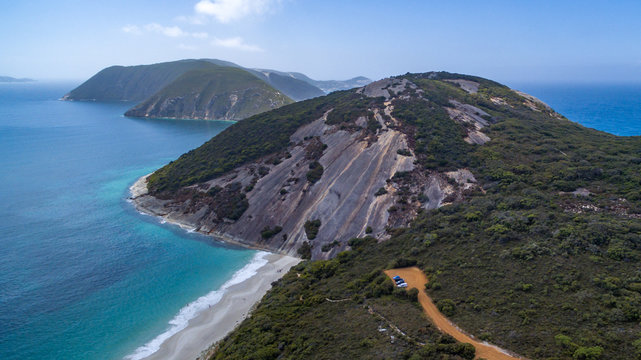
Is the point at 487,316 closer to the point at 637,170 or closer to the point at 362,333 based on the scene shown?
the point at 362,333

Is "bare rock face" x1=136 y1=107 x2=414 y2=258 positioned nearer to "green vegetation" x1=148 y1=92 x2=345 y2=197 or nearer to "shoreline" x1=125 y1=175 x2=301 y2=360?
"green vegetation" x1=148 y1=92 x2=345 y2=197

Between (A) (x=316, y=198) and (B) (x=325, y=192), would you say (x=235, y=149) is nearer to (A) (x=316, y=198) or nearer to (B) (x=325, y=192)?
(A) (x=316, y=198)

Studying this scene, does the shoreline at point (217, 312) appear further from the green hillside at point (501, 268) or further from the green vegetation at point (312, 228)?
the green vegetation at point (312, 228)

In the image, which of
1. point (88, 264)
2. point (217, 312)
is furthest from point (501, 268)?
point (88, 264)

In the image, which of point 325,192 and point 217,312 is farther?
point 325,192

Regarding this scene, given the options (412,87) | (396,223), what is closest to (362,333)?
(396,223)

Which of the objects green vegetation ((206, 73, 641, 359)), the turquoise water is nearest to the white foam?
the turquoise water
